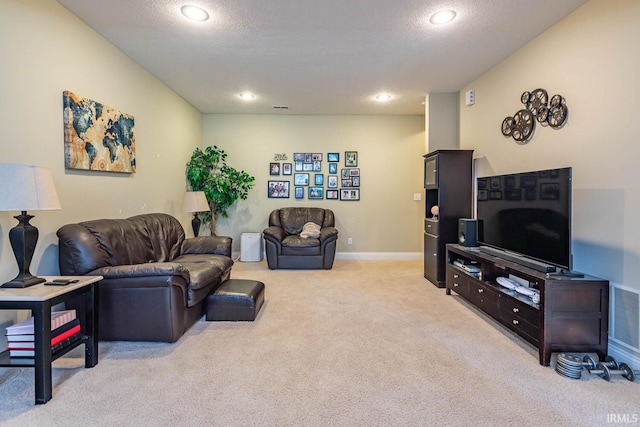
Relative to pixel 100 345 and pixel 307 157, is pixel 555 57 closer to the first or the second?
pixel 307 157

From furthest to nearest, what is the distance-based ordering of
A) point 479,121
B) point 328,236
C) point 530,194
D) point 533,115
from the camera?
1. point 328,236
2. point 479,121
3. point 533,115
4. point 530,194

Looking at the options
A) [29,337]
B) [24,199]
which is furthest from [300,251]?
[24,199]

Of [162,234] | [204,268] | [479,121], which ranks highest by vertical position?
[479,121]

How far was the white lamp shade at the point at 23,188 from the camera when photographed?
6.17ft

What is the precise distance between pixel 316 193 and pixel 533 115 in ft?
12.4

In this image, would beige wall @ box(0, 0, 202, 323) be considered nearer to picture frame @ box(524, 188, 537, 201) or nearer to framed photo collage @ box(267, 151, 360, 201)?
framed photo collage @ box(267, 151, 360, 201)

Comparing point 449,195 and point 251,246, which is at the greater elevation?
point 449,195

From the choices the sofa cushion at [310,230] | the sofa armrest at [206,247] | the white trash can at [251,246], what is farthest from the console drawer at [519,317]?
the white trash can at [251,246]

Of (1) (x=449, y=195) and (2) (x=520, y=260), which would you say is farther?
(1) (x=449, y=195)

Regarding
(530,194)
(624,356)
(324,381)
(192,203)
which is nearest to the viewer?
(324,381)

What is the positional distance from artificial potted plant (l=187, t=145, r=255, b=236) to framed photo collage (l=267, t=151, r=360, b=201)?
1.75 feet

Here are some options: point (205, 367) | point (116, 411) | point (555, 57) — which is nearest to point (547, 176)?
point (555, 57)

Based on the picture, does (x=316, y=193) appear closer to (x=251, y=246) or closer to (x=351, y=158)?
(x=351, y=158)

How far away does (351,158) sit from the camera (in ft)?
20.5
